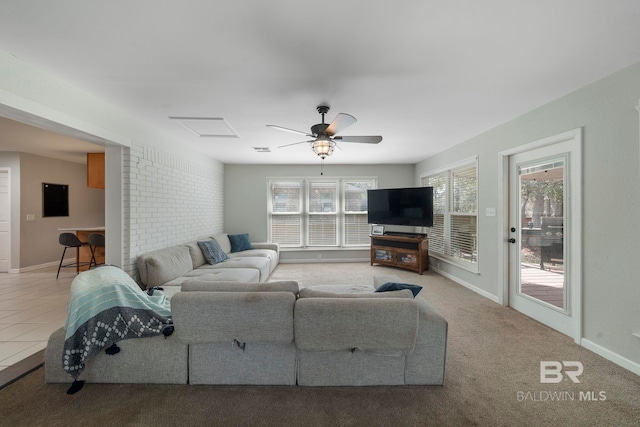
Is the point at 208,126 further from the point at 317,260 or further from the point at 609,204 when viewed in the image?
the point at 609,204

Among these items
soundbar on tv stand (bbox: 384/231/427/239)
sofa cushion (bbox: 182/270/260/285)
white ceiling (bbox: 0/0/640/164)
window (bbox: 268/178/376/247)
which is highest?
white ceiling (bbox: 0/0/640/164)

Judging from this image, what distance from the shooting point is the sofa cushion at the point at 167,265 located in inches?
120

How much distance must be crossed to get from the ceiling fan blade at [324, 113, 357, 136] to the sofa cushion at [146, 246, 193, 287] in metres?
2.57

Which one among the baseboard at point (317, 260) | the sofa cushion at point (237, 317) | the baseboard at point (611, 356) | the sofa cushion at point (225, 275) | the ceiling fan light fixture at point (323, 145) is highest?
the ceiling fan light fixture at point (323, 145)

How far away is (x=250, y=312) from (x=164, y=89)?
7.17ft

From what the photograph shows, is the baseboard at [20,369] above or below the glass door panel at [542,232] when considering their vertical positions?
below

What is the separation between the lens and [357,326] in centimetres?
170

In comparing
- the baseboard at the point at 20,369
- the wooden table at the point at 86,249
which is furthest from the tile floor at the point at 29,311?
the wooden table at the point at 86,249

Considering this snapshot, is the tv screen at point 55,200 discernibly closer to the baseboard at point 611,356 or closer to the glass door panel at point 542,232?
the glass door panel at point 542,232

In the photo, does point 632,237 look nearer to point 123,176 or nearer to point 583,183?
point 583,183

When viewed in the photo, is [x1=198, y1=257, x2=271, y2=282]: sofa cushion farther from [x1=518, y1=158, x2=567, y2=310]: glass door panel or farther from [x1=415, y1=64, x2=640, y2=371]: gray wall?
[x1=415, y1=64, x2=640, y2=371]: gray wall

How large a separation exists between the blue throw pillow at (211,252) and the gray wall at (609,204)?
4.61 m

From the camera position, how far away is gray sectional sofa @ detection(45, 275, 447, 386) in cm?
173

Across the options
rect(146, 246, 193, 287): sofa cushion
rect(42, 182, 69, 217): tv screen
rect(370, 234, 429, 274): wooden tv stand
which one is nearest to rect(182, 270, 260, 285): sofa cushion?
rect(146, 246, 193, 287): sofa cushion
